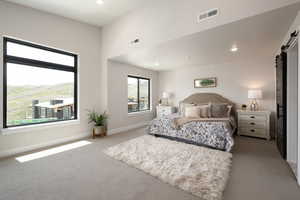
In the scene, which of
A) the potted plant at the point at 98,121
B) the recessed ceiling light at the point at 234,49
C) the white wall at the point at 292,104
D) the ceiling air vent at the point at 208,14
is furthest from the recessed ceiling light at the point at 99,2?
the white wall at the point at 292,104

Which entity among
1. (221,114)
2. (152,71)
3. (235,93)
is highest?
(152,71)

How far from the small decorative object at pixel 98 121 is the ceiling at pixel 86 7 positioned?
270 cm

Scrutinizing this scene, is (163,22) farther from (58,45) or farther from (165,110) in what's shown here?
(165,110)

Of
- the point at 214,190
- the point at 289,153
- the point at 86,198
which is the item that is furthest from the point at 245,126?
the point at 86,198

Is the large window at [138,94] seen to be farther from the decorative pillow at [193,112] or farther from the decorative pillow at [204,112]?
the decorative pillow at [204,112]

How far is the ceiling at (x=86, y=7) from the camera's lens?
2945mm

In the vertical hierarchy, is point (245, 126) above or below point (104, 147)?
above

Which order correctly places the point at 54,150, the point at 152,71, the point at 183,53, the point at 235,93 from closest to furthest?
the point at 54,150, the point at 183,53, the point at 235,93, the point at 152,71

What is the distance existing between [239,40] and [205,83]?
2.31 m

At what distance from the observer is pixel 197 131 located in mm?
3084

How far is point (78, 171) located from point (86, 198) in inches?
27.7

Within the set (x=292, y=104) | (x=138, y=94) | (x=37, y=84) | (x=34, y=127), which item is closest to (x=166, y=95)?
(x=138, y=94)

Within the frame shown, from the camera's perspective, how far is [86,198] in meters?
1.55

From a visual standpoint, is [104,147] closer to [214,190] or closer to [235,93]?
[214,190]
